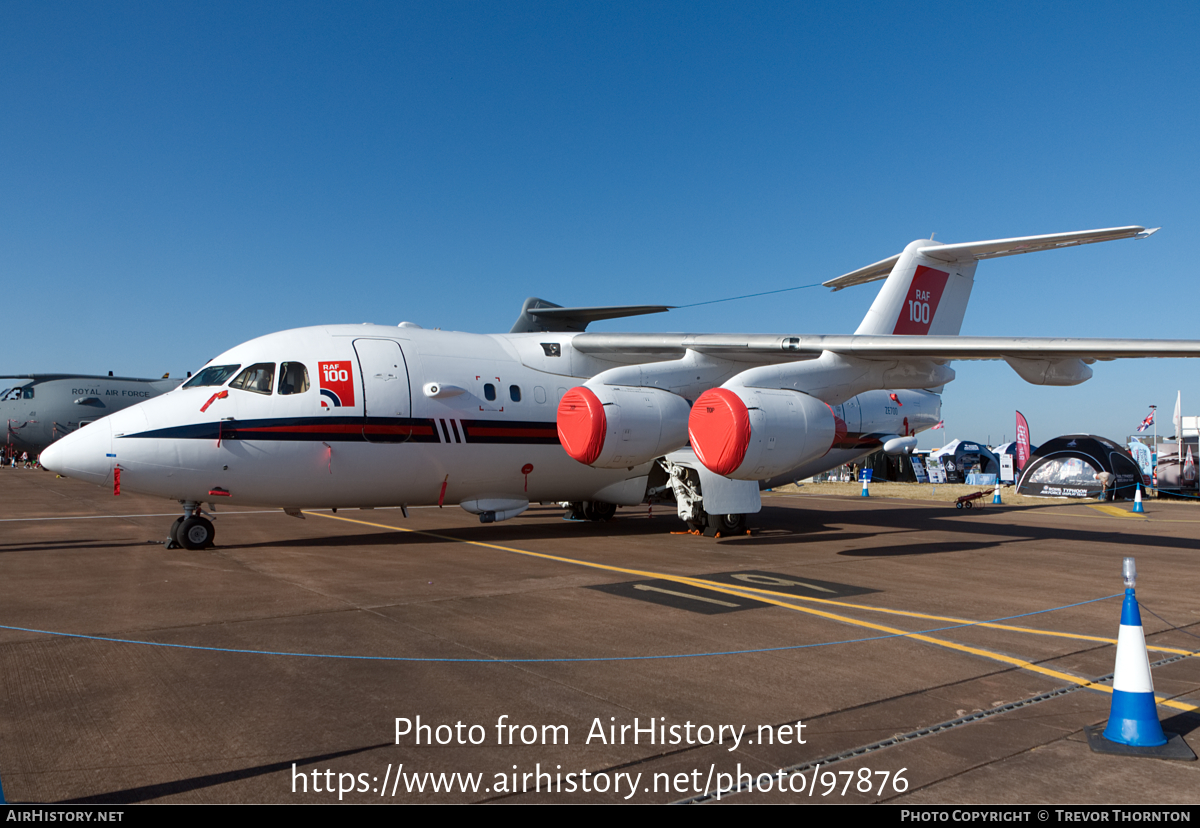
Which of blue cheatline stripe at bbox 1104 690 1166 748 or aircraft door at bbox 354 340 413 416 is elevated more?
aircraft door at bbox 354 340 413 416

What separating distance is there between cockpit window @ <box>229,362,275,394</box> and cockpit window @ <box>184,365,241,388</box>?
0.21 m

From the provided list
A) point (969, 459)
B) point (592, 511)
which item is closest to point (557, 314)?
point (592, 511)

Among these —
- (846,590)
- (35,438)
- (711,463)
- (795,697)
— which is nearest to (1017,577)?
(846,590)

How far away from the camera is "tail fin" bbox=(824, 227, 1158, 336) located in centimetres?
1512

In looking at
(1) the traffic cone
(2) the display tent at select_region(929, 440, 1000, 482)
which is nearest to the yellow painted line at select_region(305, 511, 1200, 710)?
(1) the traffic cone

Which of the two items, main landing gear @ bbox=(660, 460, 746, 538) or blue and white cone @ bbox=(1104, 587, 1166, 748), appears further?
main landing gear @ bbox=(660, 460, 746, 538)

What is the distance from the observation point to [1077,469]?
27016 mm

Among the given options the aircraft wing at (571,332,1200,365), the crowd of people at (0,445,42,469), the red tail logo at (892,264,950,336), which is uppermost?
the red tail logo at (892,264,950,336)

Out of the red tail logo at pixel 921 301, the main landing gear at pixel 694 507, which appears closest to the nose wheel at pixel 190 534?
the main landing gear at pixel 694 507

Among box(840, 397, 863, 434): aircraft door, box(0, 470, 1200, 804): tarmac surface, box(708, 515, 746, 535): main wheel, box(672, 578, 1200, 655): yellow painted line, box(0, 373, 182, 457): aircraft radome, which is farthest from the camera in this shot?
box(0, 373, 182, 457): aircraft radome

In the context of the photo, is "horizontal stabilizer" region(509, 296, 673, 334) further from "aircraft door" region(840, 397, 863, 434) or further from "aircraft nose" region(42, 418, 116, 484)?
"aircraft nose" region(42, 418, 116, 484)

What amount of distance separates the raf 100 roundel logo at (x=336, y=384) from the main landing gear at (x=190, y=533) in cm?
247

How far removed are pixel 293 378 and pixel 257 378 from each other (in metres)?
0.49
